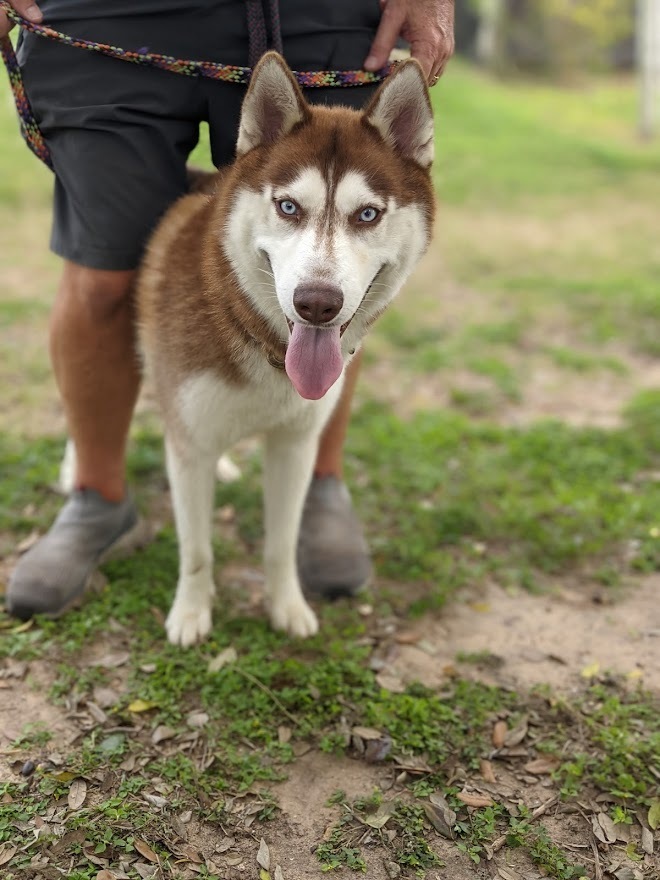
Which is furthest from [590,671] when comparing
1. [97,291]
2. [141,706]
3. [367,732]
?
[97,291]

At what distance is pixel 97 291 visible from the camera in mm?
2672

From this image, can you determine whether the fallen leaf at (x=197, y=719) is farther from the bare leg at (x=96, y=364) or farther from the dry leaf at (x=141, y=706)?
the bare leg at (x=96, y=364)

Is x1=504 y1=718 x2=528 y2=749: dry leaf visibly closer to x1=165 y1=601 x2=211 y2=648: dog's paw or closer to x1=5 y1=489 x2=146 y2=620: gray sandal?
x1=165 y1=601 x2=211 y2=648: dog's paw

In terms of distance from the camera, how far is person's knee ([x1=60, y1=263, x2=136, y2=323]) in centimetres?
265

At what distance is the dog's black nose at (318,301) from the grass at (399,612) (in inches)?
39.8

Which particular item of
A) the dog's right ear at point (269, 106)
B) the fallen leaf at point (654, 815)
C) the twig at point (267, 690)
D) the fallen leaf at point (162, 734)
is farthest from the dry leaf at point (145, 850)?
the dog's right ear at point (269, 106)

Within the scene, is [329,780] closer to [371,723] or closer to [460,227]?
[371,723]

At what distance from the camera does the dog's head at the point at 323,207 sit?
6.80 ft

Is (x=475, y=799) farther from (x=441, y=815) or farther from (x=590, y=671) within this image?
(x=590, y=671)

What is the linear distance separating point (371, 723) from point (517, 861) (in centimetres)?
57

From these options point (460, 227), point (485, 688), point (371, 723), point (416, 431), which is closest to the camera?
point (371, 723)

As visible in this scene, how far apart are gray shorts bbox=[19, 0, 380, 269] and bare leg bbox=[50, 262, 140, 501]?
0.11 metres

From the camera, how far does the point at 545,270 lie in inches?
272

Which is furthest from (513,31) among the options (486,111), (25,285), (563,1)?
(25,285)
